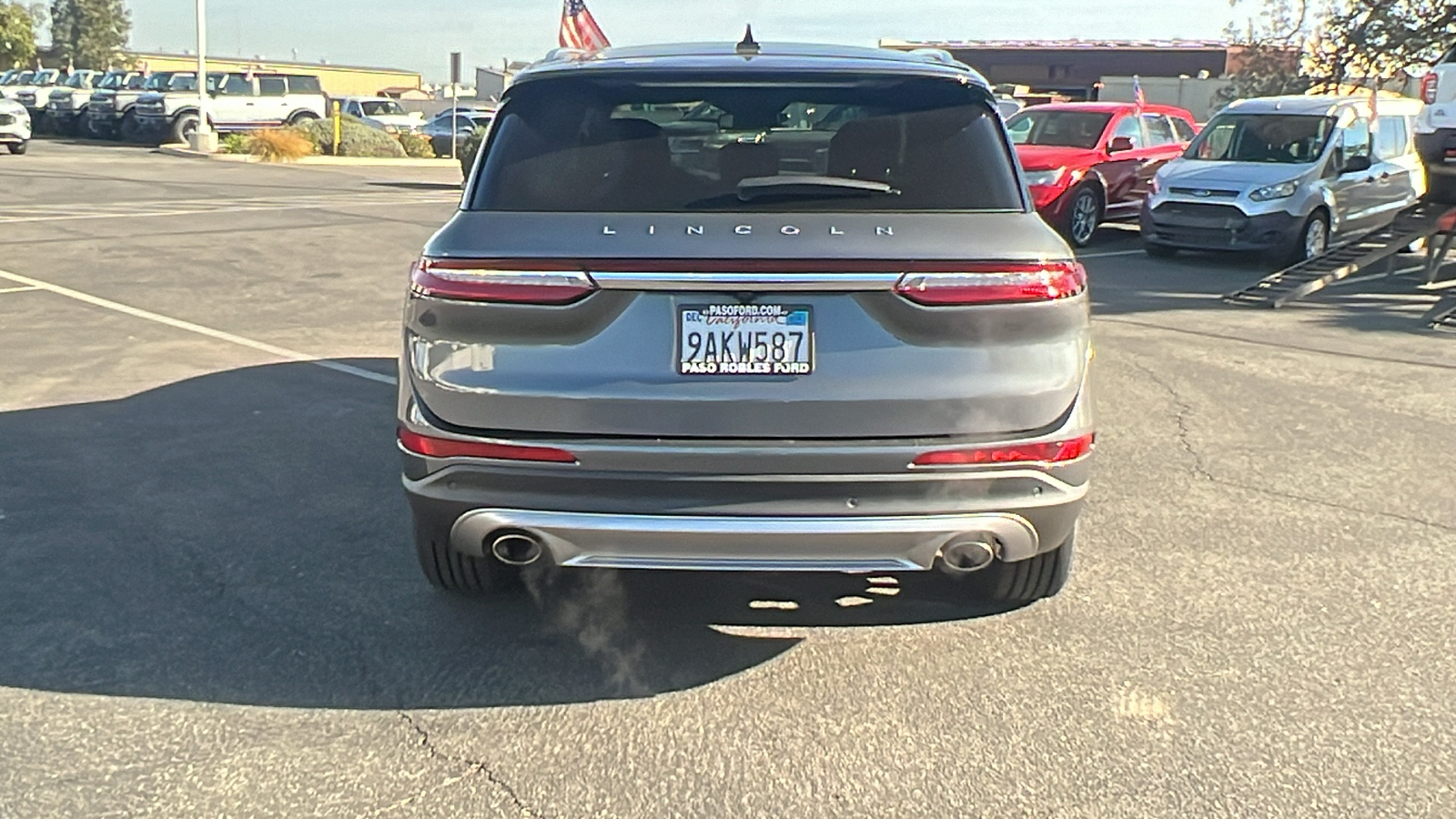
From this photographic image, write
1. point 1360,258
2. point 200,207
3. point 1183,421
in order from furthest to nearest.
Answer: point 200,207, point 1360,258, point 1183,421

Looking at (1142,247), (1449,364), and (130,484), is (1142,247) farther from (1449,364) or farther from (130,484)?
(130,484)

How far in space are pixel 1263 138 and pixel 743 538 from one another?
520 inches

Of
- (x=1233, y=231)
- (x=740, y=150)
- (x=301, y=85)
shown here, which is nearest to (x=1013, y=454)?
(x=740, y=150)

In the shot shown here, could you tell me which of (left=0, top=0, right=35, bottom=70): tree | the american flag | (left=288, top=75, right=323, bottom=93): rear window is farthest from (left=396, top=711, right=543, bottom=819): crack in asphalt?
(left=0, top=0, right=35, bottom=70): tree

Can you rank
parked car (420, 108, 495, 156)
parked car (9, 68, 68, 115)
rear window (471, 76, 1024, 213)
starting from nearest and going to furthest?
rear window (471, 76, 1024, 213), parked car (420, 108, 495, 156), parked car (9, 68, 68, 115)

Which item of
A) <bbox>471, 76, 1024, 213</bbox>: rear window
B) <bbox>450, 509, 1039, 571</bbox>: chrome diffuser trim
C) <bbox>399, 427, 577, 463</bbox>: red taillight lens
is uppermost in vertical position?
<bbox>471, 76, 1024, 213</bbox>: rear window

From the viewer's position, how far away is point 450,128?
34.9 m

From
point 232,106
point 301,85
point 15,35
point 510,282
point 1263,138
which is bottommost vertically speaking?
point 510,282

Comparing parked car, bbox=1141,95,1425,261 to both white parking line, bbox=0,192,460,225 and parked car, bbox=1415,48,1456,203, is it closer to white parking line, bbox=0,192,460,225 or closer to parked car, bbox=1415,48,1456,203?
parked car, bbox=1415,48,1456,203

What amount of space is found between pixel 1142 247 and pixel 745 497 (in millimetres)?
13844

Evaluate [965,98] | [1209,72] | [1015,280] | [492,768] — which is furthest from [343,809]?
[1209,72]

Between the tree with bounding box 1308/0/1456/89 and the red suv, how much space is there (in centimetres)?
1307

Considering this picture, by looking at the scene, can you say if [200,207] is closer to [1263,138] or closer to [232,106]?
[1263,138]

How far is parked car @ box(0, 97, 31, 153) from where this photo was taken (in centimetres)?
2786
